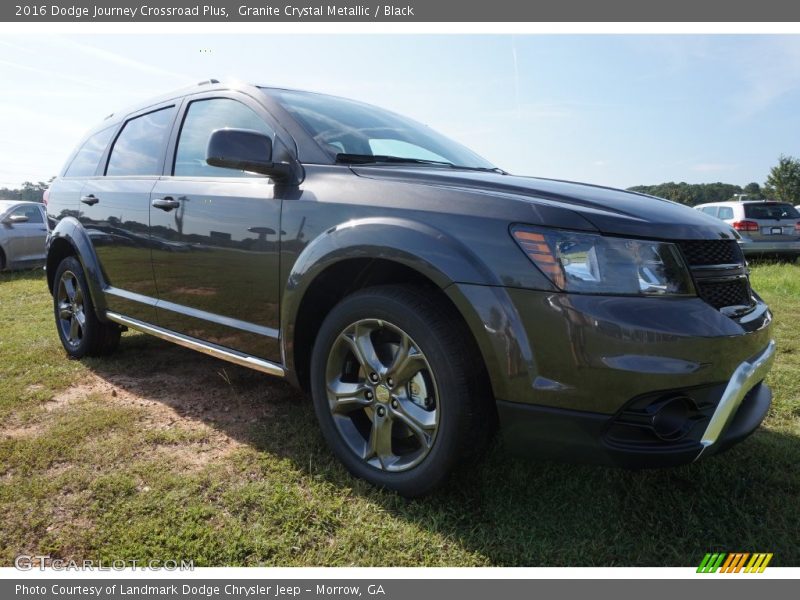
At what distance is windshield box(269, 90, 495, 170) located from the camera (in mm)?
2668

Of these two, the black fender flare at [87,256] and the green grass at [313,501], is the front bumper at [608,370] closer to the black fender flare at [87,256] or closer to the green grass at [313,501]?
the green grass at [313,501]

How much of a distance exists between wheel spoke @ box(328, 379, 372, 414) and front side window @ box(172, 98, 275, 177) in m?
1.17

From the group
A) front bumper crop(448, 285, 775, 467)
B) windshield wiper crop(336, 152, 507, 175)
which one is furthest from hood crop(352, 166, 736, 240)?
front bumper crop(448, 285, 775, 467)

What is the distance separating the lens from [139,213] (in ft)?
10.9

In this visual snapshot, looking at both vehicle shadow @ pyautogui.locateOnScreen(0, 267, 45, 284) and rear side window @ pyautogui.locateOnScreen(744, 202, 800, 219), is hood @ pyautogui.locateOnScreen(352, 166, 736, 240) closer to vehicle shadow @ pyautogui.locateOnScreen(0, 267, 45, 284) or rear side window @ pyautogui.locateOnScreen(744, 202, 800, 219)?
vehicle shadow @ pyautogui.locateOnScreen(0, 267, 45, 284)

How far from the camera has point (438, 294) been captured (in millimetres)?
2143

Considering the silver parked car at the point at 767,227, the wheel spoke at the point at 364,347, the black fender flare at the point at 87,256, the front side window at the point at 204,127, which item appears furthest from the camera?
the silver parked car at the point at 767,227

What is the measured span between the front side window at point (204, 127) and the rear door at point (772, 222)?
11.6 metres

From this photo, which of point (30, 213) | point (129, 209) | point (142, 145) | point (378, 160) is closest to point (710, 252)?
point (378, 160)

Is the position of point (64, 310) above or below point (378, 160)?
below

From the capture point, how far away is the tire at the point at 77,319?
4.08 metres

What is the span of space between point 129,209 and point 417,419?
7.92 feet

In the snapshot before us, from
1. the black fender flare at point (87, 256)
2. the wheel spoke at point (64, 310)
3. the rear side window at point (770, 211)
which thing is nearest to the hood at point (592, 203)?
the black fender flare at point (87, 256)

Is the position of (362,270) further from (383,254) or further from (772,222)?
(772,222)
